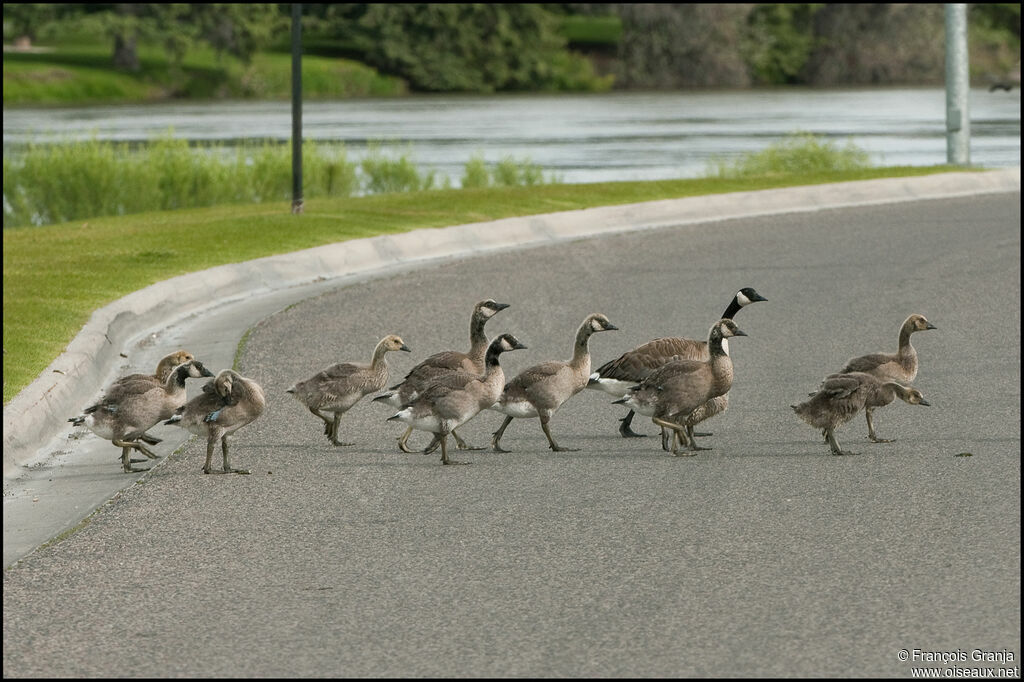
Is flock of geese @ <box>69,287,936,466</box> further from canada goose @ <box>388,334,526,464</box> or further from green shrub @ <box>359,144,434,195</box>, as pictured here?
green shrub @ <box>359,144,434,195</box>

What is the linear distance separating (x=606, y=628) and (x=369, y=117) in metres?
57.9

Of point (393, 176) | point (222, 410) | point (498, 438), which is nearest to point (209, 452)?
point (222, 410)

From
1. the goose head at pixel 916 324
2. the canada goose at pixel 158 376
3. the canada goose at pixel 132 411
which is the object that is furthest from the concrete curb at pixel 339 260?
the goose head at pixel 916 324

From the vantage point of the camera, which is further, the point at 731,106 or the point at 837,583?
the point at 731,106

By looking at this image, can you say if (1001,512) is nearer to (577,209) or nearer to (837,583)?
(837,583)

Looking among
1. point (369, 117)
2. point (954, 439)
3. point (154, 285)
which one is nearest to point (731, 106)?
point (369, 117)

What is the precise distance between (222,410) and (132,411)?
0.54 metres

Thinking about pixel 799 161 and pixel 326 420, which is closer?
pixel 326 420

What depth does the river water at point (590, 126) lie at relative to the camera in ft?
129

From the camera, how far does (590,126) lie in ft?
184

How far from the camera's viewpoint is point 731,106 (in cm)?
7212

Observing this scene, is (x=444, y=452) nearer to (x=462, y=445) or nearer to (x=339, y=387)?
(x=462, y=445)

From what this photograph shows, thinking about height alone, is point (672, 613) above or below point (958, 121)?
below

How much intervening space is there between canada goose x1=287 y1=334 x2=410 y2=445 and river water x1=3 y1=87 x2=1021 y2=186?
2057 centimetres
